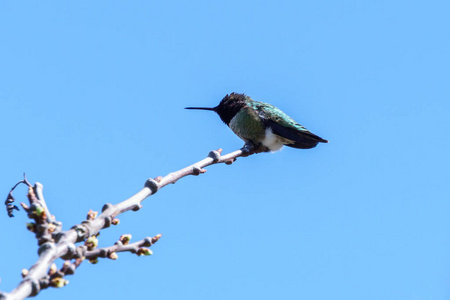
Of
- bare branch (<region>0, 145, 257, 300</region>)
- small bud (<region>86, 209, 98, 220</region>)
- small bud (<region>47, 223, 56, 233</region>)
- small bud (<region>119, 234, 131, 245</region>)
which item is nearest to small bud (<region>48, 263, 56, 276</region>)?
bare branch (<region>0, 145, 257, 300</region>)

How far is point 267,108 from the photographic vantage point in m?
8.27

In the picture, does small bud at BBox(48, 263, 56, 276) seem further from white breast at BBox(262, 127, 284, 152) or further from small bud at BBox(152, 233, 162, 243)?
white breast at BBox(262, 127, 284, 152)

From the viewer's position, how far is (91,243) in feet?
9.59

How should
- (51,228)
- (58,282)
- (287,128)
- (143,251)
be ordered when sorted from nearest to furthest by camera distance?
(58,282), (51,228), (143,251), (287,128)

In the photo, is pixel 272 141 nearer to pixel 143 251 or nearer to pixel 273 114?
pixel 273 114

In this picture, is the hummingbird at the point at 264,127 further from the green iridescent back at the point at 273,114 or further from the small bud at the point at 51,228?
the small bud at the point at 51,228

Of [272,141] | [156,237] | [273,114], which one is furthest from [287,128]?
[156,237]

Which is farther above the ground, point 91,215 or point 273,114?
point 273,114

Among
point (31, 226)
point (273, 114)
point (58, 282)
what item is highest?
point (273, 114)

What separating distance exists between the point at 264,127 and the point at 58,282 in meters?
5.37

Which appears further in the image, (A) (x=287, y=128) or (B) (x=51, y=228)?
A: (A) (x=287, y=128)

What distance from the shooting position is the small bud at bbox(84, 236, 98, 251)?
9.55ft

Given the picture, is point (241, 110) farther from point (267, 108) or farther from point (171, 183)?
point (171, 183)

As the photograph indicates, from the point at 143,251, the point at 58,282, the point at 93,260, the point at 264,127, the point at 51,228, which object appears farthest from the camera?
the point at 264,127
